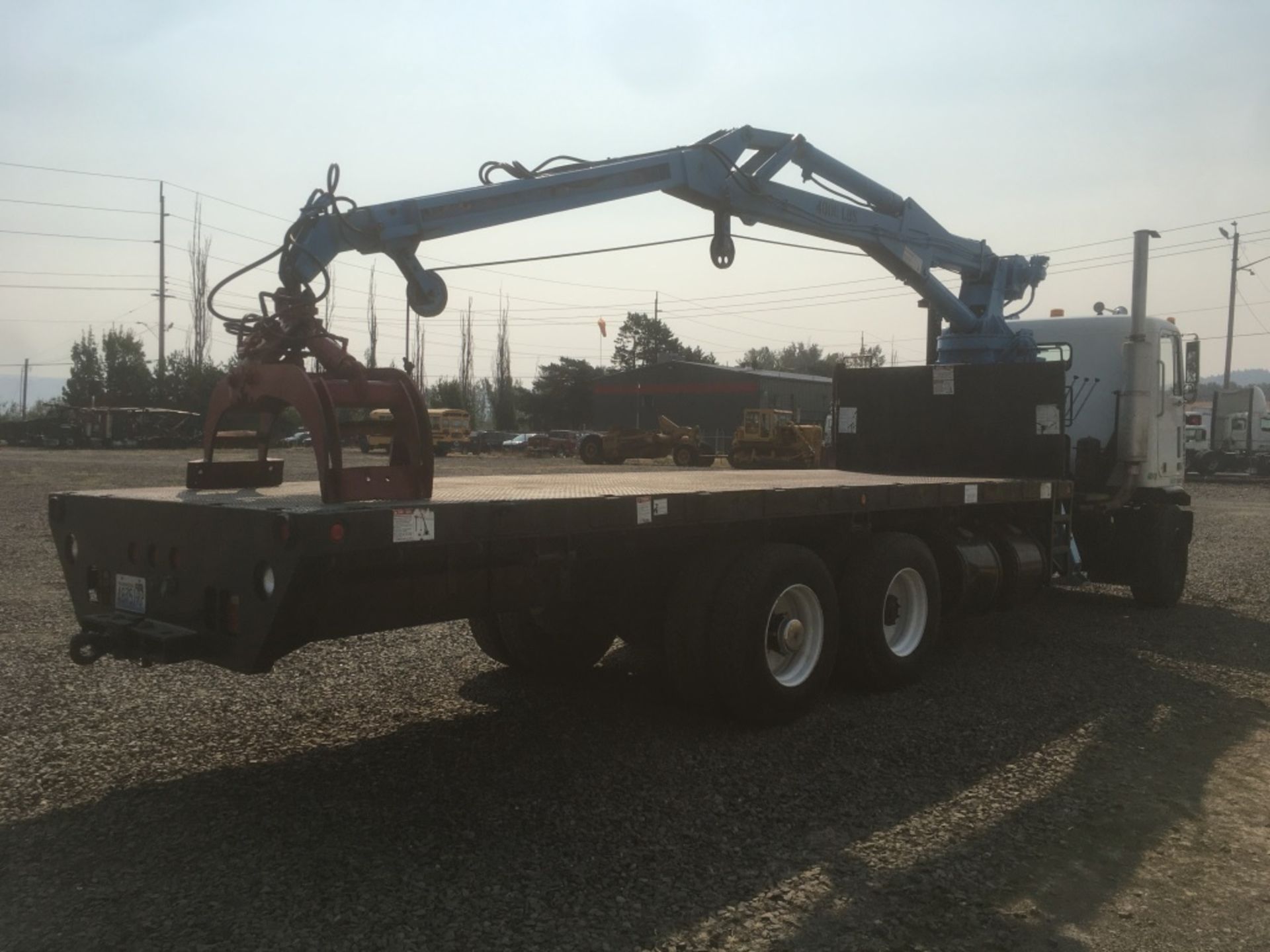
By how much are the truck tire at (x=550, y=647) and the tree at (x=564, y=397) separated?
71.1 m

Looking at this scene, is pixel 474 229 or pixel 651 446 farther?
pixel 651 446

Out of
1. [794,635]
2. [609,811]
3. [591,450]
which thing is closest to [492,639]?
[794,635]

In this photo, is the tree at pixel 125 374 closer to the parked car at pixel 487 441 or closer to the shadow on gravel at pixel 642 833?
the parked car at pixel 487 441

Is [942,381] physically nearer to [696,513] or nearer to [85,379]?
[696,513]

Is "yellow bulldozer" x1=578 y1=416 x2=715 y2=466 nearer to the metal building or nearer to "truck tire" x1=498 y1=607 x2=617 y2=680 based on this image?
the metal building

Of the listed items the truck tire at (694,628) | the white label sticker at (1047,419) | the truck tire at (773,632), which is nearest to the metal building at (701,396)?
the white label sticker at (1047,419)

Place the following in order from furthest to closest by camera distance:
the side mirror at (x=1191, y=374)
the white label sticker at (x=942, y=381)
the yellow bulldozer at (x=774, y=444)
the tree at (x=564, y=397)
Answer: the tree at (x=564, y=397) < the yellow bulldozer at (x=774, y=444) < the side mirror at (x=1191, y=374) < the white label sticker at (x=942, y=381)

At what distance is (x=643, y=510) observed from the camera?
504 cm

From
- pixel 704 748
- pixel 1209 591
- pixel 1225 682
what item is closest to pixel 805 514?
pixel 704 748

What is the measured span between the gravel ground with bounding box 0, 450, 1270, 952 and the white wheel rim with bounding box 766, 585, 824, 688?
35 centimetres

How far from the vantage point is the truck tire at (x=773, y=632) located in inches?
219

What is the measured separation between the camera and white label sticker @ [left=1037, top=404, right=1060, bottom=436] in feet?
31.1

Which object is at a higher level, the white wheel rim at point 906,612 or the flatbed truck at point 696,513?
the flatbed truck at point 696,513

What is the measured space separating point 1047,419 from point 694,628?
17.4 feet
